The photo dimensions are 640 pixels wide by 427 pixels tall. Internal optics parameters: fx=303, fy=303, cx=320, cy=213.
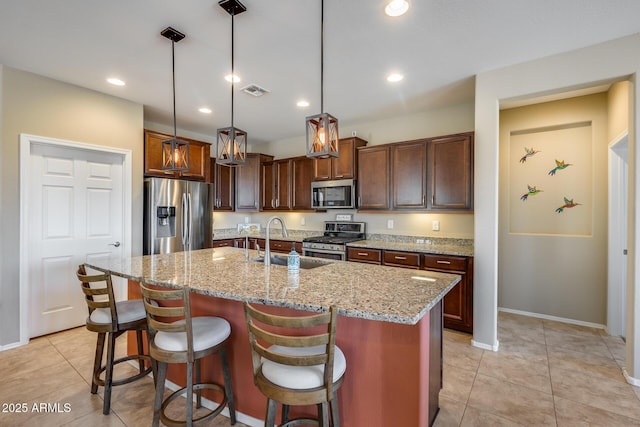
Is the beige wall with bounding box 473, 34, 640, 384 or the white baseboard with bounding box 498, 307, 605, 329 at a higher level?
the beige wall with bounding box 473, 34, 640, 384

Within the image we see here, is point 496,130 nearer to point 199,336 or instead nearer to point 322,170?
point 322,170

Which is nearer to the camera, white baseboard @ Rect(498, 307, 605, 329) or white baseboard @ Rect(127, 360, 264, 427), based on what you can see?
white baseboard @ Rect(127, 360, 264, 427)

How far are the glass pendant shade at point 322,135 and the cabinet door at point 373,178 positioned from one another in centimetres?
218

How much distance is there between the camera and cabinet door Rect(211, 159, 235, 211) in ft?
17.2

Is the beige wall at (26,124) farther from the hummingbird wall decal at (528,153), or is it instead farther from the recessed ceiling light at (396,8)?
the hummingbird wall decal at (528,153)

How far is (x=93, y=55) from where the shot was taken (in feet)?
8.73

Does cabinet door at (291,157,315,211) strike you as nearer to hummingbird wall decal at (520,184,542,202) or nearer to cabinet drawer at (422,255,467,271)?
cabinet drawer at (422,255,467,271)

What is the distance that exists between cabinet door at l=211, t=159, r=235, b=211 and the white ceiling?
180 centimetres

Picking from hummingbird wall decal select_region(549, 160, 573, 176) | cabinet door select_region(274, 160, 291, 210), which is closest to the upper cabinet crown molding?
hummingbird wall decal select_region(549, 160, 573, 176)

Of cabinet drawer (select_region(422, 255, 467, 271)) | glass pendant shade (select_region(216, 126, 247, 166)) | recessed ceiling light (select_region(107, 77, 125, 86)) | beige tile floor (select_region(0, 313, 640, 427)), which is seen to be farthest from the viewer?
cabinet drawer (select_region(422, 255, 467, 271))

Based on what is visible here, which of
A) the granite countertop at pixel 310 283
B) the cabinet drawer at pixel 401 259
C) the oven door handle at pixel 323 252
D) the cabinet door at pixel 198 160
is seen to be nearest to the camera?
the granite countertop at pixel 310 283

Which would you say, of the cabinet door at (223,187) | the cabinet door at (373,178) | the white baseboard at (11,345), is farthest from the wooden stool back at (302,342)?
the cabinet door at (223,187)

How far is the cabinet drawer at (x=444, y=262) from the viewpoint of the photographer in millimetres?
3238

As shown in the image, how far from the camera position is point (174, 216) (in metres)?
4.01
